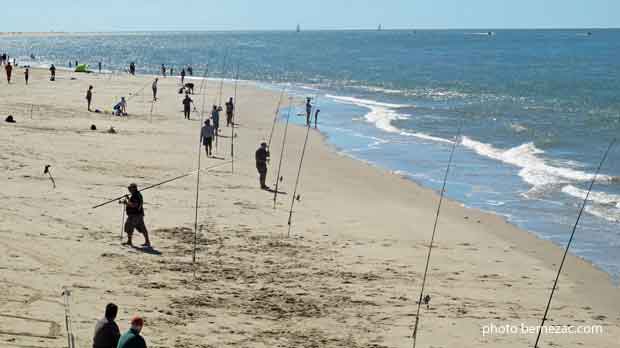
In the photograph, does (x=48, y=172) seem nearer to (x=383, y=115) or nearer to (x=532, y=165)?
(x=532, y=165)

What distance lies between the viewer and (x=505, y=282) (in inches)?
432

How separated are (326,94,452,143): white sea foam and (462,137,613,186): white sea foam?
5.98 feet

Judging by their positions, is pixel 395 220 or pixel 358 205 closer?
pixel 395 220

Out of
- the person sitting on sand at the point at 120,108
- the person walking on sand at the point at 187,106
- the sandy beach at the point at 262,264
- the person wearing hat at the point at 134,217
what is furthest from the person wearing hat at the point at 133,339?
the person walking on sand at the point at 187,106

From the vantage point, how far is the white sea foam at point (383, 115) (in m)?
28.8

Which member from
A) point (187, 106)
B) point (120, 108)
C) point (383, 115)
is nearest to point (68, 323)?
point (120, 108)

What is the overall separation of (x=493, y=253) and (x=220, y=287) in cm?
480

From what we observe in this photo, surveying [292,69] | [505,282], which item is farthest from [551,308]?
[292,69]

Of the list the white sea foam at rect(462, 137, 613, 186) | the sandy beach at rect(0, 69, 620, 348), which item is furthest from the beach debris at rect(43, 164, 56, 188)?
the white sea foam at rect(462, 137, 613, 186)

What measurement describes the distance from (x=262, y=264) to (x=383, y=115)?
24.9m

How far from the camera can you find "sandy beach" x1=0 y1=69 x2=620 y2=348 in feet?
28.1

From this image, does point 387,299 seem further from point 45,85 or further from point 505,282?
point 45,85

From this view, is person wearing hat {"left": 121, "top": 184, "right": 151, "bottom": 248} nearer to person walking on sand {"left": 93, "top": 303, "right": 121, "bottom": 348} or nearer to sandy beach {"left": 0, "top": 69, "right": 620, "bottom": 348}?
sandy beach {"left": 0, "top": 69, "right": 620, "bottom": 348}

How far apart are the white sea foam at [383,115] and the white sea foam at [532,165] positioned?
1.82 meters
